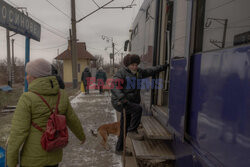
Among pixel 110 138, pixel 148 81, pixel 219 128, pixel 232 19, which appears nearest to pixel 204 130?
pixel 219 128

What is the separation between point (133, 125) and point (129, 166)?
678 mm

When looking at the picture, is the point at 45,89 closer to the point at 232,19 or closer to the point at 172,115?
the point at 172,115

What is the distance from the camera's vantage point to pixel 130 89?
125 inches

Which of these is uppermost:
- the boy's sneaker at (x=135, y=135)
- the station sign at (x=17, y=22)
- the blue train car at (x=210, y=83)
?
the station sign at (x=17, y=22)

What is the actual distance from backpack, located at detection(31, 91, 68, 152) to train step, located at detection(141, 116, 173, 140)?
1263mm

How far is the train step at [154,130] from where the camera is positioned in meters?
2.55

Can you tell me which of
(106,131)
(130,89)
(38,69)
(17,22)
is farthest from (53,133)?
(106,131)

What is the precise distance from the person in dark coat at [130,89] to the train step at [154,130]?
0.23 meters

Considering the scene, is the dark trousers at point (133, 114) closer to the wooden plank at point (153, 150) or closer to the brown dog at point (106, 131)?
the wooden plank at point (153, 150)

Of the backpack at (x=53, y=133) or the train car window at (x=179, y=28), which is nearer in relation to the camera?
the backpack at (x=53, y=133)

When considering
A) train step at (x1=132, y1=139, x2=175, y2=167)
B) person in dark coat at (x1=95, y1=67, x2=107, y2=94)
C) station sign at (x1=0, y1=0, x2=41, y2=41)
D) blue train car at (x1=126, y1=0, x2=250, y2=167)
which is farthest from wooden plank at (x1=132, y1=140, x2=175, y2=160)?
person in dark coat at (x1=95, y1=67, x2=107, y2=94)

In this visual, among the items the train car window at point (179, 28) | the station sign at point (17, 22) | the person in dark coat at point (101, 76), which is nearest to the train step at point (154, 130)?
the train car window at point (179, 28)

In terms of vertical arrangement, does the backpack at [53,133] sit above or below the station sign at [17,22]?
below

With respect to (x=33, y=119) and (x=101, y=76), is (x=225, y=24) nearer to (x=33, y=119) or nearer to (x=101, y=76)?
(x=33, y=119)
